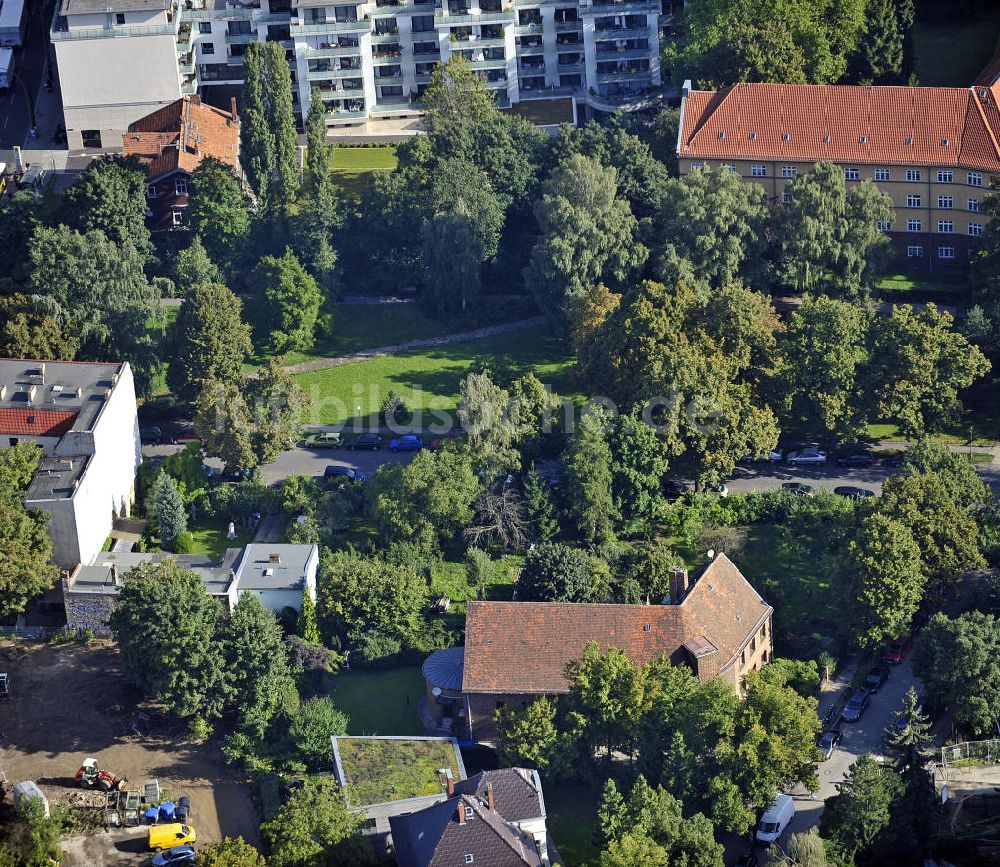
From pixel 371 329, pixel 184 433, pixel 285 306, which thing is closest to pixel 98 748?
pixel 184 433

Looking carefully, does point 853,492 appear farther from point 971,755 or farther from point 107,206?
point 107,206

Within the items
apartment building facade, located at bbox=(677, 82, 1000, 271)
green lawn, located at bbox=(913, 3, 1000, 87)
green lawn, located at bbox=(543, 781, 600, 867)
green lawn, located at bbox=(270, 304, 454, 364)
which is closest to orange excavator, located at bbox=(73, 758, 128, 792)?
green lawn, located at bbox=(543, 781, 600, 867)

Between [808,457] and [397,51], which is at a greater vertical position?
[397,51]

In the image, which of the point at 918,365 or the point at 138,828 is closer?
the point at 138,828

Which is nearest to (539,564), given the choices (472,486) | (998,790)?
(472,486)

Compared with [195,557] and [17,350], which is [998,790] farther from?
[17,350]
